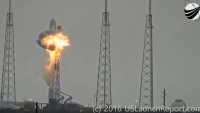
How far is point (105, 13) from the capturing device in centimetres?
19700

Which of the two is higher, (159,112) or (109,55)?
(109,55)

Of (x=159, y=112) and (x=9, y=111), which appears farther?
(x=9, y=111)

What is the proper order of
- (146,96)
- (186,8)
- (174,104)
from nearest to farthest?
(186,8)
(174,104)
(146,96)

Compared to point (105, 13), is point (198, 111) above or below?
below

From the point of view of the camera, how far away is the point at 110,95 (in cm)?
19975

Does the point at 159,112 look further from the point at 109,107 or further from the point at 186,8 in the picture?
the point at 186,8

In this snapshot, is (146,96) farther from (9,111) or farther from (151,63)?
(9,111)

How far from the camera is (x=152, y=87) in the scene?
7500 inches

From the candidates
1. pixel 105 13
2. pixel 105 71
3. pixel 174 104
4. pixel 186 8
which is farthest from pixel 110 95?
pixel 186 8

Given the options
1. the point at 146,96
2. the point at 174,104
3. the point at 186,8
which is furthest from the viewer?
the point at 146,96

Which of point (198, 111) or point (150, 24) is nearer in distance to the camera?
point (198, 111)

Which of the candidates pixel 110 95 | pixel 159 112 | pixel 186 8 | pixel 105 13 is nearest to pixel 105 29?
pixel 105 13

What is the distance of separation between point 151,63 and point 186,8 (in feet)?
281

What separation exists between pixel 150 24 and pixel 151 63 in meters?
9.40
